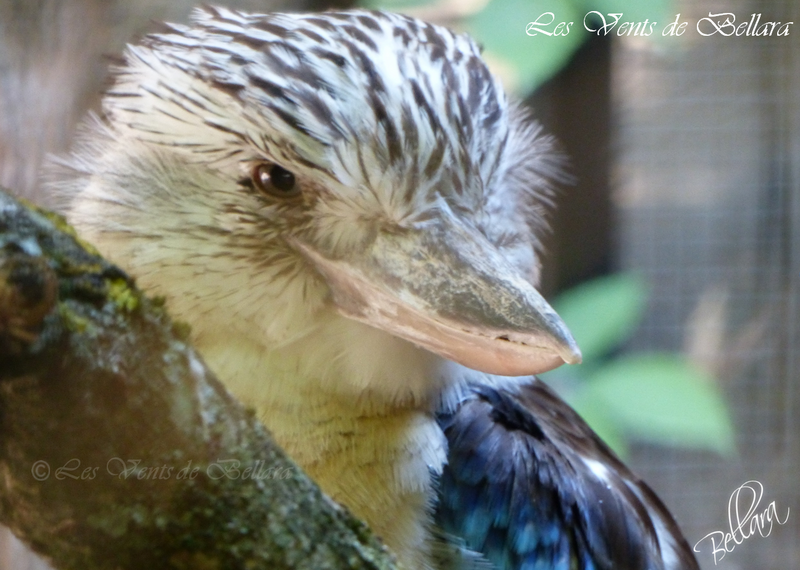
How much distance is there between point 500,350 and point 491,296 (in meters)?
0.04

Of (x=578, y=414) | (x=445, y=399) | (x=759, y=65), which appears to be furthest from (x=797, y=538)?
(x=445, y=399)

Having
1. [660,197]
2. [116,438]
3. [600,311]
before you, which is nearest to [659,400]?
[600,311]

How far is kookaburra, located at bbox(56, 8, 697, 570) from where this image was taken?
0.69 m

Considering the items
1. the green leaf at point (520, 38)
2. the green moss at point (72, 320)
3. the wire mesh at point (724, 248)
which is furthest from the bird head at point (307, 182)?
the wire mesh at point (724, 248)

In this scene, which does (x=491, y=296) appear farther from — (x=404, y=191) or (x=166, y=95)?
(x=166, y=95)

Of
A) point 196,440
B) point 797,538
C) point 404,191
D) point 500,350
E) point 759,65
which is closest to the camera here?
point 196,440

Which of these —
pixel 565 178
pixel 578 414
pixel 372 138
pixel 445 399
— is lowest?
pixel 578 414

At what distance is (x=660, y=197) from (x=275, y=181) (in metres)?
0.91

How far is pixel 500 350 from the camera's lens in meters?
0.60
